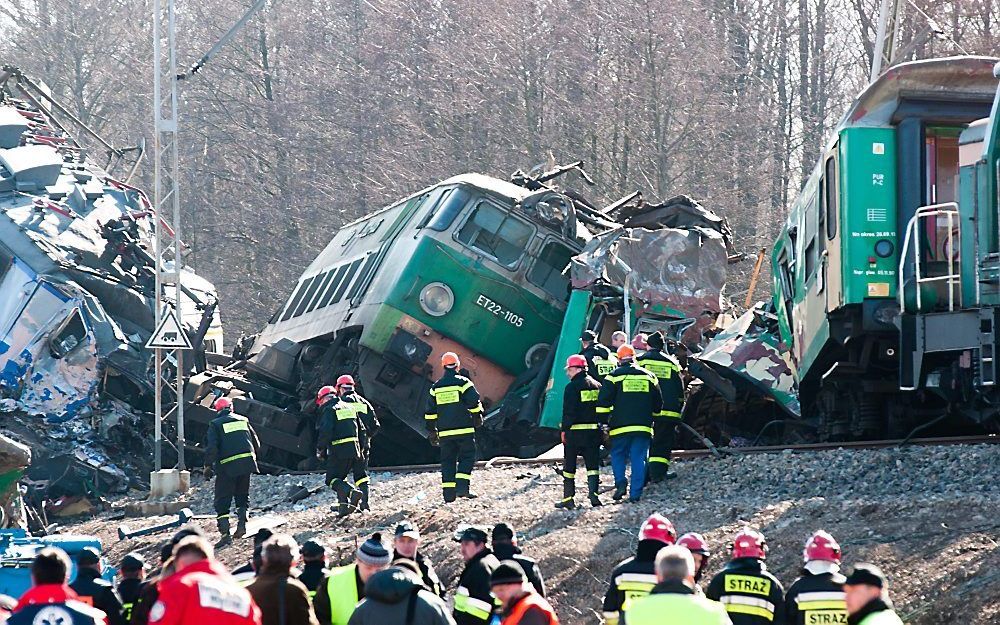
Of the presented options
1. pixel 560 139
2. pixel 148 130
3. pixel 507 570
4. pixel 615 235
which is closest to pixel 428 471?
pixel 615 235

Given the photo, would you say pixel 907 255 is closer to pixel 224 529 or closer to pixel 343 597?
pixel 224 529

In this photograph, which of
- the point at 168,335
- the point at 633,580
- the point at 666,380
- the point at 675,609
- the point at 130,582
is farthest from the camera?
the point at 168,335

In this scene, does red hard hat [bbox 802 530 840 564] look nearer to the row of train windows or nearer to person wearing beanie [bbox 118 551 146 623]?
person wearing beanie [bbox 118 551 146 623]

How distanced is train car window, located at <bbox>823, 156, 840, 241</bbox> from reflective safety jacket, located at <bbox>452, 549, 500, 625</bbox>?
295 inches

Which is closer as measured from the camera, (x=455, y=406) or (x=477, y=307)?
(x=455, y=406)

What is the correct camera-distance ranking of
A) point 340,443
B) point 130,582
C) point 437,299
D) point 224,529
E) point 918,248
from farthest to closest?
point 437,299 < point 340,443 < point 224,529 < point 918,248 < point 130,582

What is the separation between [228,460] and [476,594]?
770 centimetres

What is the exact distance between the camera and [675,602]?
232 inches

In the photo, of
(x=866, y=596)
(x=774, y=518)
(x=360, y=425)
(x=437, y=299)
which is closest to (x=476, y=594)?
(x=866, y=596)

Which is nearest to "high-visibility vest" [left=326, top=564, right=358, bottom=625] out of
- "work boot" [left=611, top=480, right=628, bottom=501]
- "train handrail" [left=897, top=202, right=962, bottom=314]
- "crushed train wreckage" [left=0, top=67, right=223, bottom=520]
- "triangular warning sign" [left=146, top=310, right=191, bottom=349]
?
"work boot" [left=611, top=480, right=628, bottom=501]

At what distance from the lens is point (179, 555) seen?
6.16 meters

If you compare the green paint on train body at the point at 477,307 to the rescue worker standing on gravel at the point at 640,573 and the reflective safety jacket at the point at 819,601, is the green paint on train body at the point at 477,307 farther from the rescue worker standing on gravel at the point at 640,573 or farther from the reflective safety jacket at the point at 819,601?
the reflective safety jacket at the point at 819,601

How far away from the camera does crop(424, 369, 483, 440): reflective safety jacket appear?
48.4 ft

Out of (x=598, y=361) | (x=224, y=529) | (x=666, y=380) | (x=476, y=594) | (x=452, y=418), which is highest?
(x=598, y=361)
